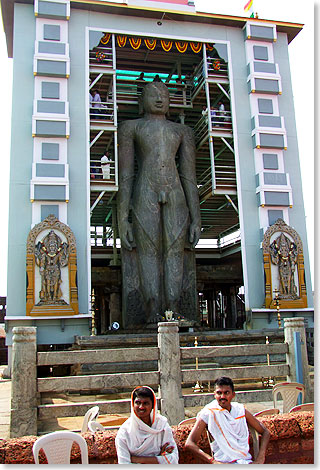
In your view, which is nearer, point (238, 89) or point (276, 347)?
point (276, 347)

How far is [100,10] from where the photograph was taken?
16078 mm

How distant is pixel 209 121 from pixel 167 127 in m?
1.46

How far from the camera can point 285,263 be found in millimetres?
15656

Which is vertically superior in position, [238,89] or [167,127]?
[238,89]

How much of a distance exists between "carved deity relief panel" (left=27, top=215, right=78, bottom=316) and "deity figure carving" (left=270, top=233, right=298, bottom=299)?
636 cm

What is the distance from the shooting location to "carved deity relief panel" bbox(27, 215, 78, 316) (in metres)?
13.7

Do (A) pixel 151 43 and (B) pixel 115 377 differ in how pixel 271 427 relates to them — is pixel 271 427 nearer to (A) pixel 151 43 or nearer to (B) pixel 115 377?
(B) pixel 115 377

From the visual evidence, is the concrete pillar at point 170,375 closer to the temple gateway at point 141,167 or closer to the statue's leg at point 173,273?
the temple gateway at point 141,167

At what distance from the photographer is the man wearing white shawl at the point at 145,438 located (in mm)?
4418

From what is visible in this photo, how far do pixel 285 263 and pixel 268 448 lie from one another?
10599 millimetres

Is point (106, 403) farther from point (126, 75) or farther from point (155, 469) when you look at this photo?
point (126, 75)

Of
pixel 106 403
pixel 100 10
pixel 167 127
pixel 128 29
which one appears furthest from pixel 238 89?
pixel 106 403

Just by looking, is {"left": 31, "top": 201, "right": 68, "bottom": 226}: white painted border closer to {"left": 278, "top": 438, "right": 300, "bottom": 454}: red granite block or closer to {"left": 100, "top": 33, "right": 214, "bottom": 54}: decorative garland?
{"left": 100, "top": 33, "right": 214, "bottom": 54}: decorative garland

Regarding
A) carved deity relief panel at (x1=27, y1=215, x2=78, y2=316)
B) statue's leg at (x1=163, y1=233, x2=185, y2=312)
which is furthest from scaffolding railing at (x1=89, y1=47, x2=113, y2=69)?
statue's leg at (x1=163, y1=233, x2=185, y2=312)
